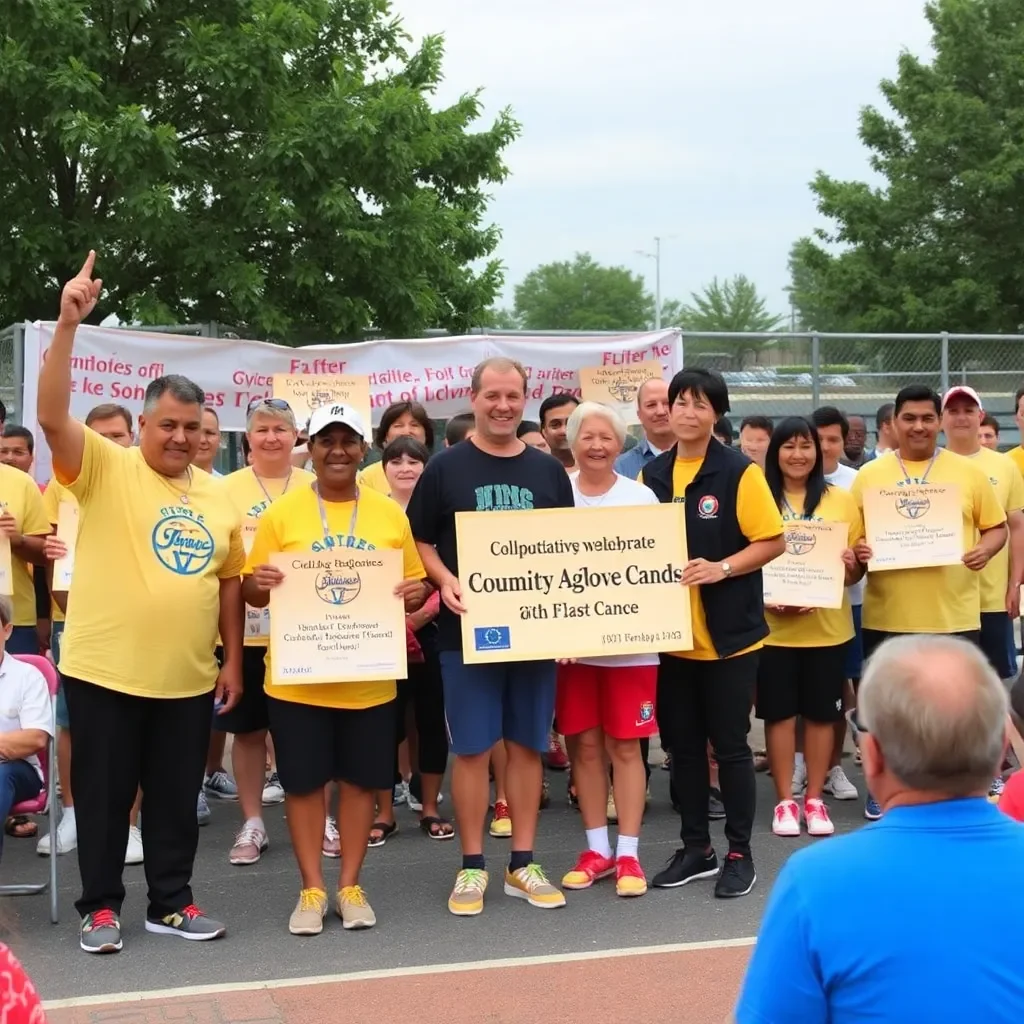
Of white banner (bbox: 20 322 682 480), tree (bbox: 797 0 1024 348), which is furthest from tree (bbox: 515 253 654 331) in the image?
white banner (bbox: 20 322 682 480)

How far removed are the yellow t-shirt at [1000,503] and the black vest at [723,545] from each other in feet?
6.08

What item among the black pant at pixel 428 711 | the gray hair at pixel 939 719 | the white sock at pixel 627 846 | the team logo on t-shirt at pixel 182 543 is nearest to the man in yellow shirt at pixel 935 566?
the white sock at pixel 627 846

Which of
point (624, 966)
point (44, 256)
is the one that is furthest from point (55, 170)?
point (624, 966)

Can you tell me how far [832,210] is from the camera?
28.3m

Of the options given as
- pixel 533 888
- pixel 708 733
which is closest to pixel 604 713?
pixel 708 733

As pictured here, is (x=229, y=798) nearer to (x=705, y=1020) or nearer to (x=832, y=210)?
(x=705, y=1020)

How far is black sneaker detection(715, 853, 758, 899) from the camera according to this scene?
569cm

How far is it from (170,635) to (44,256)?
1409 cm

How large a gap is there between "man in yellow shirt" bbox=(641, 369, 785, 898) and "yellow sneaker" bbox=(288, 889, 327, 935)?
144 cm

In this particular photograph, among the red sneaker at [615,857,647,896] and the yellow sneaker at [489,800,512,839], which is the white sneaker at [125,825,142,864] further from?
the red sneaker at [615,857,647,896]

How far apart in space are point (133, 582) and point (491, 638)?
4.56 ft

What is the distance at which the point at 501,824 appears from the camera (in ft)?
22.3

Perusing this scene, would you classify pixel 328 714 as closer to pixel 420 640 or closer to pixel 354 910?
pixel 354 910

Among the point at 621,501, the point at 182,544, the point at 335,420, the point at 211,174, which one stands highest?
the point at 211,174
